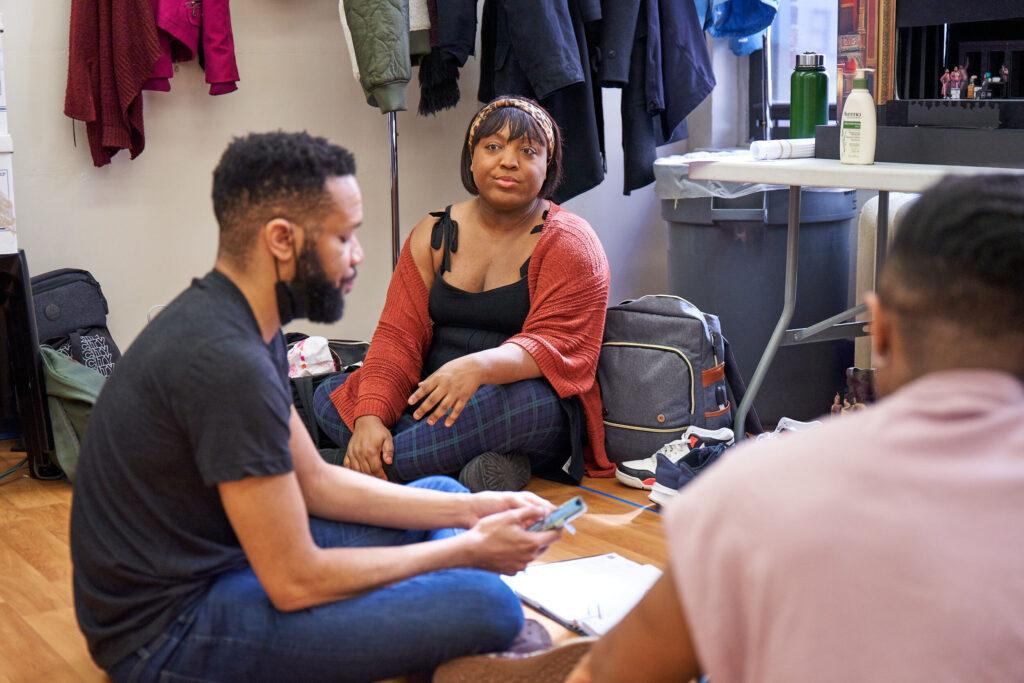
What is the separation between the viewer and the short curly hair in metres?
2.78

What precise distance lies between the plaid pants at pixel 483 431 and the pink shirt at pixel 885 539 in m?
1.77

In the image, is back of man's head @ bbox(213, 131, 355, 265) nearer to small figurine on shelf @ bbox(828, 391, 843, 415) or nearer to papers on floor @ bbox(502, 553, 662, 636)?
papers on floor @ bbox(502, 553, 662, 636)

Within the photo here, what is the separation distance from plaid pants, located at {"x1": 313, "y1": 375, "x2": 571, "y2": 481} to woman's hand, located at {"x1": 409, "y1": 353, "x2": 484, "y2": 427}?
0.02m

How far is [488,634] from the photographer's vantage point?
169 cm

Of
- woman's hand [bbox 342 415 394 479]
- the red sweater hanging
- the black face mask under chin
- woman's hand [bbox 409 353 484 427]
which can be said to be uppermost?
the red sweater hanging

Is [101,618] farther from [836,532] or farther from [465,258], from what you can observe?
[465,258]

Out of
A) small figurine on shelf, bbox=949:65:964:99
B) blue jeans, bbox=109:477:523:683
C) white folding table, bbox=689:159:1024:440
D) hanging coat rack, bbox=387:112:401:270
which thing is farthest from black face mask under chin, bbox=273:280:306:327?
hanging coat rack, bbox=387:112:401:270

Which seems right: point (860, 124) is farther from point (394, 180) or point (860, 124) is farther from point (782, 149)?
point (394, 180)

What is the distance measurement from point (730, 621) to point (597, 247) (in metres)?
1.99

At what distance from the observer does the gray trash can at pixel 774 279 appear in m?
3.31

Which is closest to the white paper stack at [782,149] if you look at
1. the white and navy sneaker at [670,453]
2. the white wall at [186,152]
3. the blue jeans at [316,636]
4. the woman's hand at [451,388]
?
the white and navy sneaker at [670,453]

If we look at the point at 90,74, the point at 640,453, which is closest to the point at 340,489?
the point at 640,453

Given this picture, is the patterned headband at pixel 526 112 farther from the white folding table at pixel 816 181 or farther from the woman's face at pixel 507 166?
the white folding table at pixel 816 181

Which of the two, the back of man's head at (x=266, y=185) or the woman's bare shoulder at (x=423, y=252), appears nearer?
the back of man's head at (x=266, y=185)
